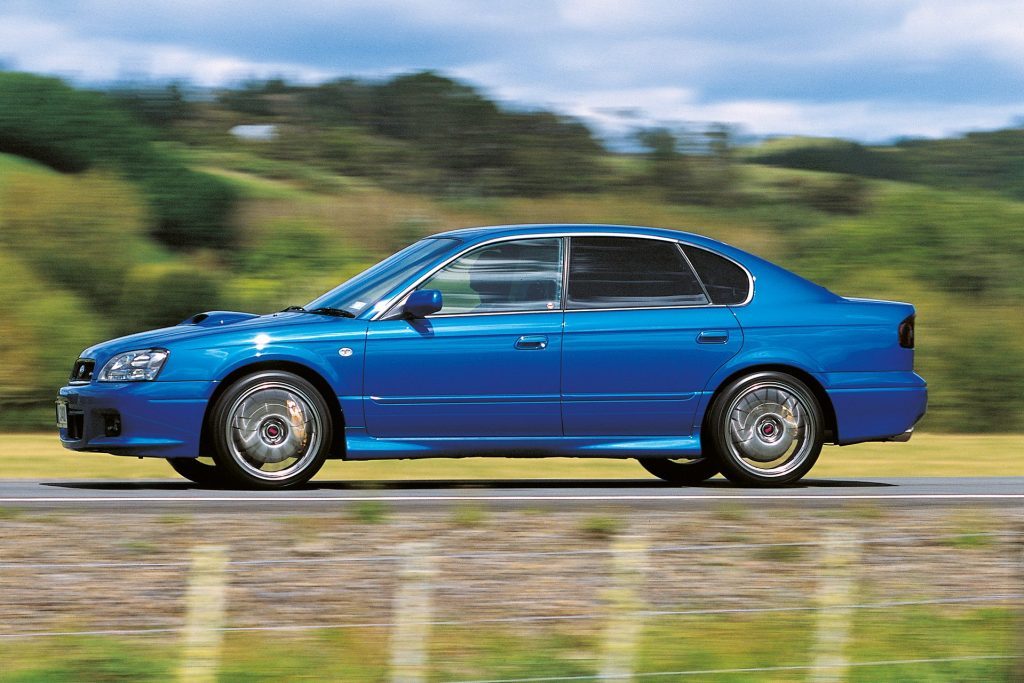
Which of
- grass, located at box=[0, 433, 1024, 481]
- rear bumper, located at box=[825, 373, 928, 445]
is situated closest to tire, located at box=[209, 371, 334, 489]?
grass, located at box=[0, 433, 1024, 481]

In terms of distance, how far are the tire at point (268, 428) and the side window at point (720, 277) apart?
253 cm

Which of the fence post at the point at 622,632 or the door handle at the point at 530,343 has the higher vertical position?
the door handle at the point at 530,343

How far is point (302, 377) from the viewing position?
413 inches

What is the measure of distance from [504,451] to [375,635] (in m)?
4.06

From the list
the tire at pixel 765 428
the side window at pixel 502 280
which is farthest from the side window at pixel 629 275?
the tire at pixel 765 428

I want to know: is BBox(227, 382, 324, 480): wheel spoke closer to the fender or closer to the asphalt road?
the asphalt road

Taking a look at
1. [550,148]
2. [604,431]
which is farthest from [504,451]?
[550,148]

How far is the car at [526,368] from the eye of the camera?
1039 centimetres

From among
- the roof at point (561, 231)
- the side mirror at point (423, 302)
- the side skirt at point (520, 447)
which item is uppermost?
the roof at point (561, 231)

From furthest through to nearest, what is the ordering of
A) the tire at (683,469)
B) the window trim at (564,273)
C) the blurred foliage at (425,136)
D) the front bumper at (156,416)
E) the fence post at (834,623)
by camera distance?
the blurred foliage at (425,136) → the tire at (683,469) → the window trim at (564,273) → the front bumper at (156,416) → the fence post at (834,623)

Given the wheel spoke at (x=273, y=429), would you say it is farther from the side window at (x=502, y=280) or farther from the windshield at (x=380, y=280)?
the side window at (x=502, y=280)

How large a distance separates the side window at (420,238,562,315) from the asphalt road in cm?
117

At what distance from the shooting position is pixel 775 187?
2750cm

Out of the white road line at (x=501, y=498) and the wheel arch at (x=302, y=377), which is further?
the wheel arch at (x=302, y=377)
